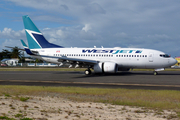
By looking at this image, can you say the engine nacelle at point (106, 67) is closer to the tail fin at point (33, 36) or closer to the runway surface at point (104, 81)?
the runway surface at point (104, 81)

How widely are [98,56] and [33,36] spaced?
1350 cm

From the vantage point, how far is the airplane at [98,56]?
31.5 meters

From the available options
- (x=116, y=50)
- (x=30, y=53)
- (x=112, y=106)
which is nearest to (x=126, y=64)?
(x=116, y=50)

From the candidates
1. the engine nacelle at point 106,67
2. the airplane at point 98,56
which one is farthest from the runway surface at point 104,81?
the airplane at point 98,56

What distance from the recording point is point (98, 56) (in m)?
34.2

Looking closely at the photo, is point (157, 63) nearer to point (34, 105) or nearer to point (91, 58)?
point (91, 58)

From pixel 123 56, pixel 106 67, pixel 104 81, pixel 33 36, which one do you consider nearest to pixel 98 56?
pixel 106 67

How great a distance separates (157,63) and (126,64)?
4.99 meters

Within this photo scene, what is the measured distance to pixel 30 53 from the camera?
3678 centimetres

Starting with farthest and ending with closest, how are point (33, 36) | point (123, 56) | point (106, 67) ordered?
point (33, 36) → point (123, 56) → point (106, 67)

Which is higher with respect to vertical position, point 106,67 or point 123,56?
point 123,56

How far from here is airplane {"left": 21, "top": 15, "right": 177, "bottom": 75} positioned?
31547 mm

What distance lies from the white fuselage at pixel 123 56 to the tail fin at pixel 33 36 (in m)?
2.52

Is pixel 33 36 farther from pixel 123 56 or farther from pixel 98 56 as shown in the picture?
pixel 123 56
